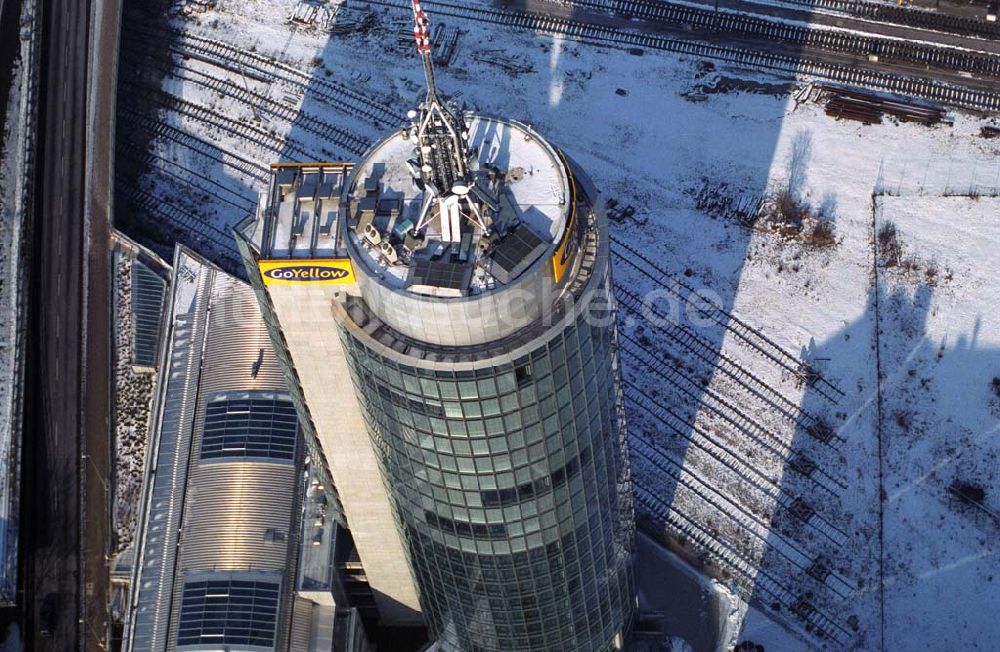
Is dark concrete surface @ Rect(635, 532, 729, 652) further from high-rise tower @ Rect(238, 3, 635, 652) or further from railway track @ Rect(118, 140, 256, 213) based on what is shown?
railway track @ Rect(118, 140, 256, 213)

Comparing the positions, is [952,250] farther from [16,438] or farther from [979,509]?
[16,438]

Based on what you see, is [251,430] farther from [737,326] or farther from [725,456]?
[737,326]

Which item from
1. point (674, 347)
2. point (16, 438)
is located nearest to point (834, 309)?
point (674, 347)

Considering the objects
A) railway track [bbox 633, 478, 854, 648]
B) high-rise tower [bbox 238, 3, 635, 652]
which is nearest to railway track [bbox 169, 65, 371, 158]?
railway track [bbox 633, 478, 854, 648]

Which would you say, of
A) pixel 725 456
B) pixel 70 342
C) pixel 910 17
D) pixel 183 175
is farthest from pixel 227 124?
pixel 910 17

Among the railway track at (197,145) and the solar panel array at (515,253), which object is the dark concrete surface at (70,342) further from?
the solar panel array at (515,253)
